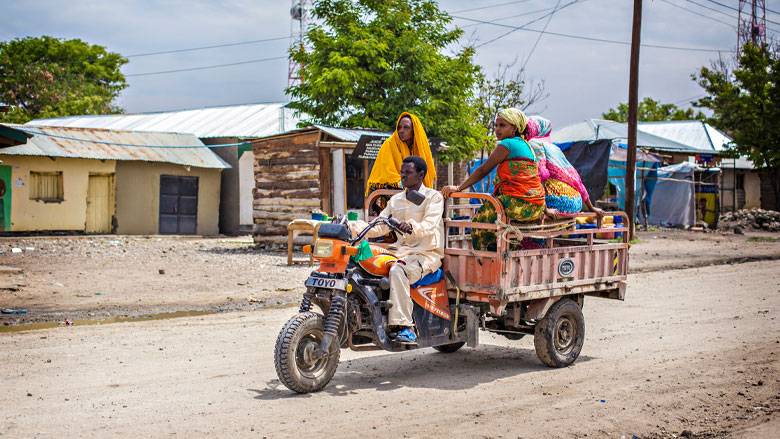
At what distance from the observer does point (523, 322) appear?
727cm

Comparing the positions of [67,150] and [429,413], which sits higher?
[67,150]

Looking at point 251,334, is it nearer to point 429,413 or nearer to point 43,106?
point 429,413

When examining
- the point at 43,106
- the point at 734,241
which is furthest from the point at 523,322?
the point at 43,106

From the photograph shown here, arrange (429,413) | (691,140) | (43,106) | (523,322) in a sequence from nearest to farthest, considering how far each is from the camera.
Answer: (429,413) → (523,322) → (691,140) → (43,106)

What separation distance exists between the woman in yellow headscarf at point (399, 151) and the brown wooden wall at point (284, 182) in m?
9.93

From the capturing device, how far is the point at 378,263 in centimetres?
603

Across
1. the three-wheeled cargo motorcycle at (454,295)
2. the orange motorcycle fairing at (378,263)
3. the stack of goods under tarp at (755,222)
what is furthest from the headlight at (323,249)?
the stack of goods under tarp at (755,222)

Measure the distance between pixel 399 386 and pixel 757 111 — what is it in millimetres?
33914

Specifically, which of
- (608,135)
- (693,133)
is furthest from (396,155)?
(693,133)

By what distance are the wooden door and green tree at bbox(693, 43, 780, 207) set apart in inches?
1077

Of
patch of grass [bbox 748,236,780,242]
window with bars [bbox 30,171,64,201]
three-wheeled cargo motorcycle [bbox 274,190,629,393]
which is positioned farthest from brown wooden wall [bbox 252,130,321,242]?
patch of grass [bbox 748,236,780,242]

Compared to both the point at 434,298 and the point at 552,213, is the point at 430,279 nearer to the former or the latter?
the point at 434,298

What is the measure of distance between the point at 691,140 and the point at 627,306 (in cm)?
3099

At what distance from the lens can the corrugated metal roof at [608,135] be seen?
3234 cm
